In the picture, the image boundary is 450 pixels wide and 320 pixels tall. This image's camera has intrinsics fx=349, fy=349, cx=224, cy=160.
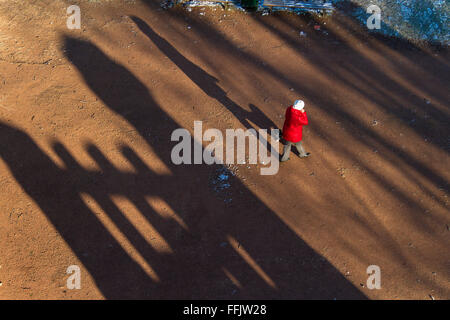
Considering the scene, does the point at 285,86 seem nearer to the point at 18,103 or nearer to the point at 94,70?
the point at 94,70

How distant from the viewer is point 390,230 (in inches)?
282

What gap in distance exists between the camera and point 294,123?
7.45m

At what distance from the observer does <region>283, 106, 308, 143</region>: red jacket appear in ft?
24.2

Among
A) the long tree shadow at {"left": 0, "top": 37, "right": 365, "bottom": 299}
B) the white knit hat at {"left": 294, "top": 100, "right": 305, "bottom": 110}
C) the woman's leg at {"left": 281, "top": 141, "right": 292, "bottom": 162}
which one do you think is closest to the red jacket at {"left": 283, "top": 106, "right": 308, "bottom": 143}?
the white knit hat at {"left": 294, "top": 100, "right": 305, "bottom": 110}

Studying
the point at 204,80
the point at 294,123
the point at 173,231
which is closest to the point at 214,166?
the point at 173,231

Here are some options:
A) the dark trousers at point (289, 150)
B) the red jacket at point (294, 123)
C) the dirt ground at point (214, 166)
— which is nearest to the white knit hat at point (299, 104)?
the red jacket at point (294, 123)

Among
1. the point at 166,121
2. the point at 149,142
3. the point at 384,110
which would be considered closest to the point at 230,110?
the point at 166,121

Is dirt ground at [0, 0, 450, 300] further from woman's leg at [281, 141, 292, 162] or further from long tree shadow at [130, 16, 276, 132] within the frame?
woman's leg at [281, 141, 292, 162]

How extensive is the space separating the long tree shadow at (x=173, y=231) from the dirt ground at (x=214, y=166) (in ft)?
0.09

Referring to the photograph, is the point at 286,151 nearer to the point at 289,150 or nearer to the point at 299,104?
the point at 289,150

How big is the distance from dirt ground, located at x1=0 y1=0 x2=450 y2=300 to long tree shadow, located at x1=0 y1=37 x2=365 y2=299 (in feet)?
0.09

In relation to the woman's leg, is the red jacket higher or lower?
higher

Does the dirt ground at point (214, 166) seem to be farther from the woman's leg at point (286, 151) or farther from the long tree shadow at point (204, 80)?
the woman's leg at point (286, 151)

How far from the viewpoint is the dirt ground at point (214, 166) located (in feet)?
22.2
